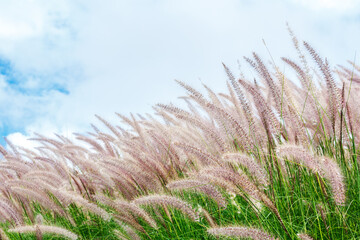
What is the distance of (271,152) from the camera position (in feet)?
6.79

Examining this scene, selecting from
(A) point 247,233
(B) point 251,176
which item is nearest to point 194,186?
(A) point 247,233

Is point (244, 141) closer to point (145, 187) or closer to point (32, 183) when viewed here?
point (145, 187)

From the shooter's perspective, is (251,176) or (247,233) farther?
(251,176)

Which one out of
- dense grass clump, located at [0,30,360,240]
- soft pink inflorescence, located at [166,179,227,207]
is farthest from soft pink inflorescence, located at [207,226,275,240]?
soft pink inflorescence, located at [166,179,227,207]

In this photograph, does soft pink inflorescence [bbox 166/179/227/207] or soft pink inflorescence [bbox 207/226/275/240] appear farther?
soft pink inflorescence [bbox 166/179/227/207]

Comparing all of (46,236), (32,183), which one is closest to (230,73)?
(32,183)

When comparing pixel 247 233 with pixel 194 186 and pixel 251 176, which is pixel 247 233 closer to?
pixel 194 186

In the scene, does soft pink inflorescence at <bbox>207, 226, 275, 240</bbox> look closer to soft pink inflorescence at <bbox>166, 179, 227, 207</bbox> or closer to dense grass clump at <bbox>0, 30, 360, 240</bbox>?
dense grass clump at <bbox>0, 30, 360, 240</bbox>

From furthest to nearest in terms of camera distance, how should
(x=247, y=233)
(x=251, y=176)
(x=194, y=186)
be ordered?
(x=251, y=176)
(x=194, y=186)
(x=247, y=233)

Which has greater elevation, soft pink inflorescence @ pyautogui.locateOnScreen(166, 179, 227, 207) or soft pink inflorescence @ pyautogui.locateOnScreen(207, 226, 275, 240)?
soft pink inflorescence @ pyautogui.locateOnScreen(166, 179, 227, 207)

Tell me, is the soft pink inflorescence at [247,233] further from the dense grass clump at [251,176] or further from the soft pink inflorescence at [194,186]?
the soft pink inflorescence at [194,186]

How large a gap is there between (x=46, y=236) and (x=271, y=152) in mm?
2074

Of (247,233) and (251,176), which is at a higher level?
(251,176)

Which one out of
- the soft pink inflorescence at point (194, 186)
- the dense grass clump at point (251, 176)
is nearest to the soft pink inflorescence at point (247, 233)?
the dense grass clump at point (251, 176)
